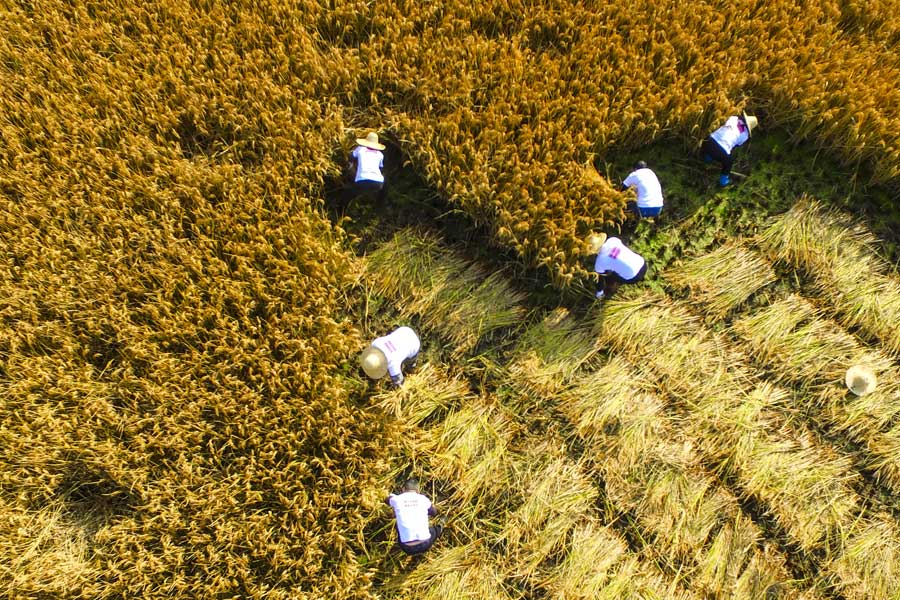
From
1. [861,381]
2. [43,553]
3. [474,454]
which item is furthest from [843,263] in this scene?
[43,553]

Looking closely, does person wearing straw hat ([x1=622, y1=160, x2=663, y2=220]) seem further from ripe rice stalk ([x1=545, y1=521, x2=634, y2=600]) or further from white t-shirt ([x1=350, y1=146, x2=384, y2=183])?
ripe rice stalk ([x1=545, y1=521, x2=634, y2=600])

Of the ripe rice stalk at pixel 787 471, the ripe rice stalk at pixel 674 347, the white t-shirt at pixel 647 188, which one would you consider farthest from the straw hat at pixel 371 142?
the ripe rice stalk at pixel 787 471

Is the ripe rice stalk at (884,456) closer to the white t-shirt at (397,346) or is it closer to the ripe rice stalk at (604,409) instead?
the ripe rice stalk at (604,409)

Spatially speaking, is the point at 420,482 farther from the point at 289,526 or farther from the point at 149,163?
the point at 149,163

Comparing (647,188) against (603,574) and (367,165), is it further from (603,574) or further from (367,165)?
(603,574)

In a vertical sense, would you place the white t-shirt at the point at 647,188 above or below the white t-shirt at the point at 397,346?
A: above

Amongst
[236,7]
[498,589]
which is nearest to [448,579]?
[498,589]
